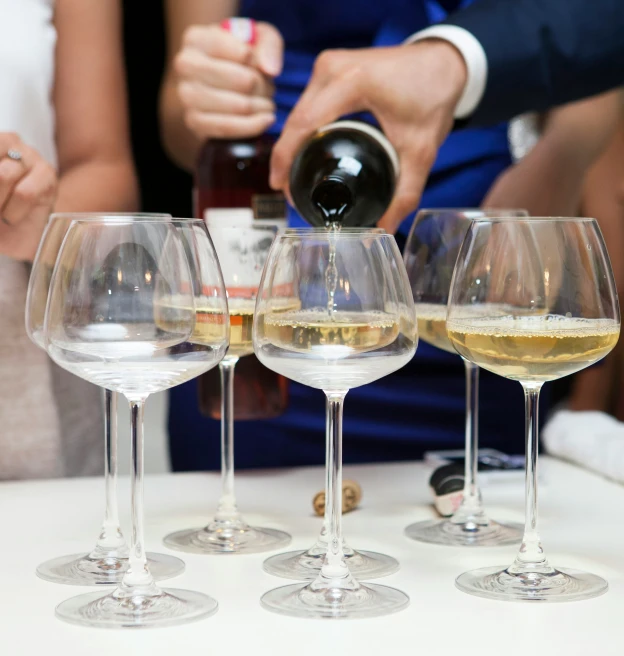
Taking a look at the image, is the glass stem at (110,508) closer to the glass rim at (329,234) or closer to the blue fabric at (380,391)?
the glass rim at (329,234)

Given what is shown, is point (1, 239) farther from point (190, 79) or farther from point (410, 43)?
point (410, 43)

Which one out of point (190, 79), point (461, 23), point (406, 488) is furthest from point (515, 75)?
point (406, 488)

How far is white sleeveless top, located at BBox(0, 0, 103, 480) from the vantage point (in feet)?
5.79

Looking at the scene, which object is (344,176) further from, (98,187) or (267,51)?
(98,187)

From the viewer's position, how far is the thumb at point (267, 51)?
1.64m

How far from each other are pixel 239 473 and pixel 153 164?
2.75ft

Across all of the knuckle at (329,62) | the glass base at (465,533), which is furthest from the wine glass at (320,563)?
the knuckle at (329,62)

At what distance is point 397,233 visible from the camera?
184 centimetres

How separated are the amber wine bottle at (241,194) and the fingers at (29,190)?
0.21 m

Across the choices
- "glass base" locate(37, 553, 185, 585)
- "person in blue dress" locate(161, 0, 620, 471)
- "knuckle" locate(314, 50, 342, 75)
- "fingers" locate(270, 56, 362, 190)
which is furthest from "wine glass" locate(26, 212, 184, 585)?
"person in blue dress" locate(161, 0, 620, 471)

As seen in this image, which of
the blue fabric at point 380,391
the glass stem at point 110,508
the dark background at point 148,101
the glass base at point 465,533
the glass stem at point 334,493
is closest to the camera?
the glass stem at point 334,493

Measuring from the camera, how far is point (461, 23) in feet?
5.06

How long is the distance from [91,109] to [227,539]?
0.99 metres

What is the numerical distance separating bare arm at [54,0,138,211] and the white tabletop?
624 millimetres
